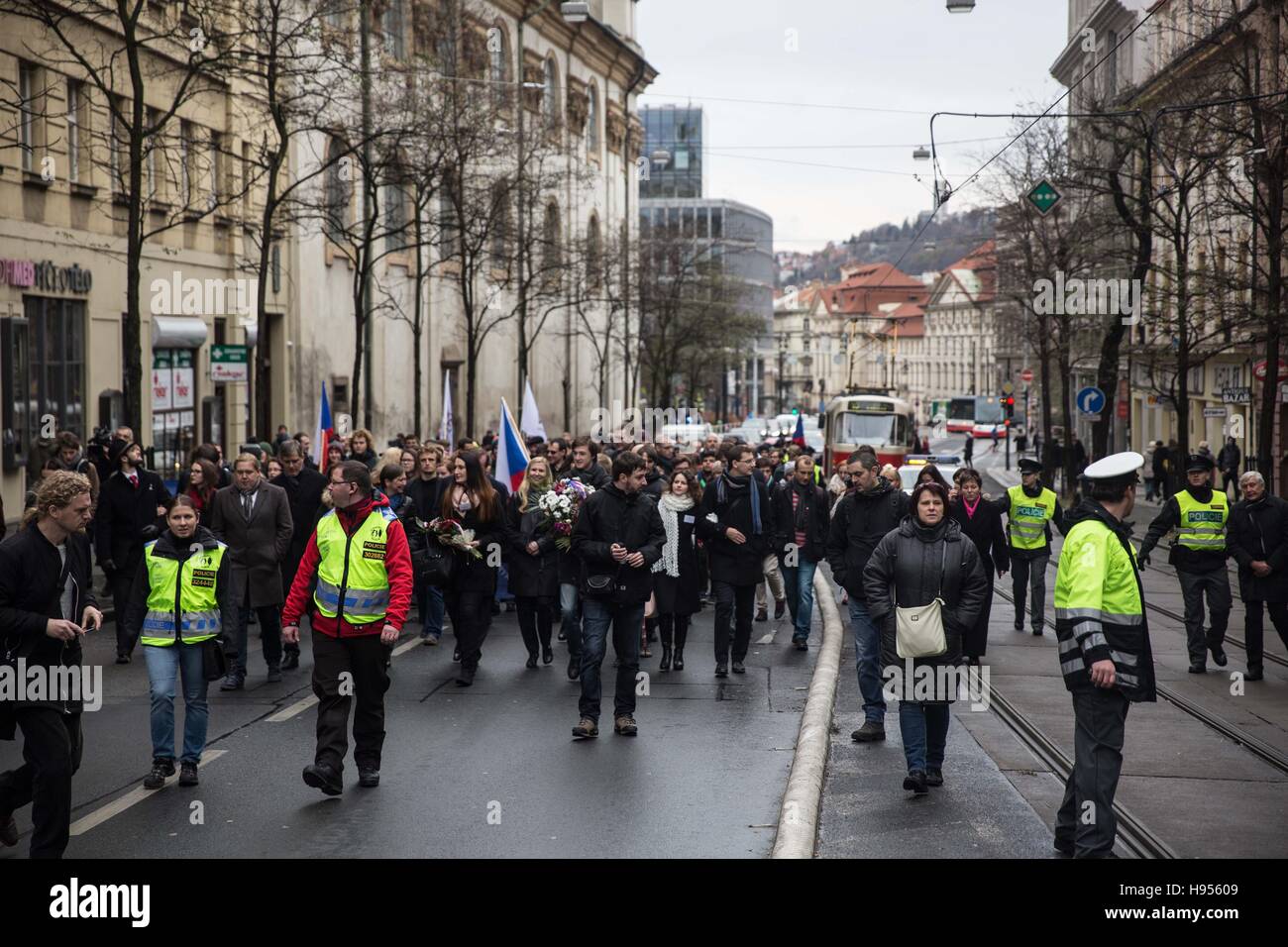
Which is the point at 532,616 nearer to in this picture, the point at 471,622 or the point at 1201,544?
the point at 471,622

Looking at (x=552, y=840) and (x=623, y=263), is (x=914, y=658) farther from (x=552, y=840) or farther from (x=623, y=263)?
(x=623, y=263)

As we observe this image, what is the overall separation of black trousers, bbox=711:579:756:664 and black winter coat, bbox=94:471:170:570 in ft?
16.9

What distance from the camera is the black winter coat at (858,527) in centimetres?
1207

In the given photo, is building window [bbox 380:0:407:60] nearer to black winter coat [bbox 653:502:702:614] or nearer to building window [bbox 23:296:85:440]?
building window [bbox 23:296:85:440]

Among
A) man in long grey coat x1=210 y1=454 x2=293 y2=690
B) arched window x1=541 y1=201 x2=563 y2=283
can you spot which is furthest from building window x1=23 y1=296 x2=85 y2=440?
man in long grey coat x1=210 y1=454 x2=293 y2=690

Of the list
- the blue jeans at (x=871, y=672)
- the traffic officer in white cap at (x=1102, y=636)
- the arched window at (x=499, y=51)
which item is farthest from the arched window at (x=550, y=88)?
the traffic officer in white cap at (x=1102, y=636)

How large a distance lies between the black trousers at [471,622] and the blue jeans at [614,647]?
2270 mm

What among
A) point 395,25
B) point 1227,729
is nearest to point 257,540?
point 1227,729

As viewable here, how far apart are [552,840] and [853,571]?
15.5 feet

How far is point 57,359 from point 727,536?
15.8m

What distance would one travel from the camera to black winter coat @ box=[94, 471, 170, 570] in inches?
587

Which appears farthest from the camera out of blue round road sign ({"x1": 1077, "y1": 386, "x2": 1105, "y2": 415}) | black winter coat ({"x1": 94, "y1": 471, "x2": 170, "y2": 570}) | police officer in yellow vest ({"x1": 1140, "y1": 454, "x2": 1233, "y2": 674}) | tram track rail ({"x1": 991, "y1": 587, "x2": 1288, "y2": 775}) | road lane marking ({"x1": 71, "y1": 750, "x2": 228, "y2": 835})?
blue round road sign ({"x1": 1077, "y1": 386, "x2": 1105, "y2": 415})
